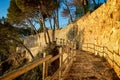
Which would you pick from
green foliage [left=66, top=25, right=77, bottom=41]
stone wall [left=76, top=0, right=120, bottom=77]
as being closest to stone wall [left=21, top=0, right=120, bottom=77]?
stone wall [left=76, top=0, right=120, bottom=77]

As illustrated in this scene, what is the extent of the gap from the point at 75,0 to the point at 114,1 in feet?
94.9

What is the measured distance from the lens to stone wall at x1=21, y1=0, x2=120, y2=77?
11732 mm

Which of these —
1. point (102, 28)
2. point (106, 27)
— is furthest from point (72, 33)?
point (106, 27)

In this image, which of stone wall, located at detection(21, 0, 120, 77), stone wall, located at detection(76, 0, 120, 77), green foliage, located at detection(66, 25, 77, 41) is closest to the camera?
stone wall, located at detection(76, 0, 120, 77)

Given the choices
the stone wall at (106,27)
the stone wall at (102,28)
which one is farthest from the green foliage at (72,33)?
the stone wall at (106,27)

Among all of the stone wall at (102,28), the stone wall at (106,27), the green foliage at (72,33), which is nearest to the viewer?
the stone wall at (106,27)

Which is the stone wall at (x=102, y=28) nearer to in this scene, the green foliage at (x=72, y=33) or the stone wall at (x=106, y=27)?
the stone wall at (x=106, y=27)

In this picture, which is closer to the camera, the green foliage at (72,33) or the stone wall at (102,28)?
the stone wall at (102,28)

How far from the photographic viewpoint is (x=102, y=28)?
667 inches

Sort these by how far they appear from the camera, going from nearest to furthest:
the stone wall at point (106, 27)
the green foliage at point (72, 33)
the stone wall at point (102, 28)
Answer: the stone wall at point (106, 27), the stone wall at point (102, 28), the green foliage at point (72, 33)

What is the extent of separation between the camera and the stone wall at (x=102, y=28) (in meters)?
11.7

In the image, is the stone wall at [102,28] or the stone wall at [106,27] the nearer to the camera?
the stone wall at [106,27]

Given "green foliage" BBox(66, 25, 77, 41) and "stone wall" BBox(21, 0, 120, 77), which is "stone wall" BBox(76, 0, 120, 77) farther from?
"green foliage" BBox(66, 25, 77, 41)

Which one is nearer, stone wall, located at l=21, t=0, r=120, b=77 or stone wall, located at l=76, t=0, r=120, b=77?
stone wall, located at l=76, t=0, r=120, b=77
